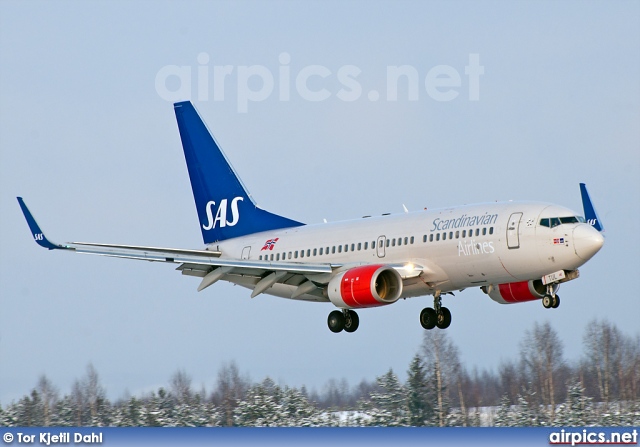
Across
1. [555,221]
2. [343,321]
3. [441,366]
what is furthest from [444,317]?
[441,366]

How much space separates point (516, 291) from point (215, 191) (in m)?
16.6

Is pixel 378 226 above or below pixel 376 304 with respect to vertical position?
above

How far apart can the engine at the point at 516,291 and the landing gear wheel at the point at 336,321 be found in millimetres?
6003

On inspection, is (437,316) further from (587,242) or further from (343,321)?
(587,242)

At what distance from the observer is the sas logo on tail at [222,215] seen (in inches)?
2367

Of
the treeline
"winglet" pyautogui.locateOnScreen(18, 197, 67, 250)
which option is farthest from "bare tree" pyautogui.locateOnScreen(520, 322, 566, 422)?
"winglet" pyautogui.locateOnScreen(18, 197, 67, 250)

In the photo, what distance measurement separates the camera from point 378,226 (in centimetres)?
5219

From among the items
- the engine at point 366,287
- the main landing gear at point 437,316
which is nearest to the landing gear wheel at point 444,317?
the main landing gear at point 437,316

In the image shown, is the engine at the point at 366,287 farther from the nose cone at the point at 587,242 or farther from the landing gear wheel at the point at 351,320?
the nose cone at the point at 587,242

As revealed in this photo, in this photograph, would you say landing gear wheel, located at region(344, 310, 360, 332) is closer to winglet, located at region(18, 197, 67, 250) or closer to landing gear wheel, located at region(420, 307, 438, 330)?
landing gear wheel, located at region(420, 307, 438, 330)

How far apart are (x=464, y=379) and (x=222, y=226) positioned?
1606 inches

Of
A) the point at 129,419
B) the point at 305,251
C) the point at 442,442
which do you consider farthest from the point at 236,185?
the point at 129,419

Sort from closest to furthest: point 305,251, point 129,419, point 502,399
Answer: point 305,251, point 129,419, point 502,399

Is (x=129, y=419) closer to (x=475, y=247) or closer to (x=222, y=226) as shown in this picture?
(x=222, y=226)
